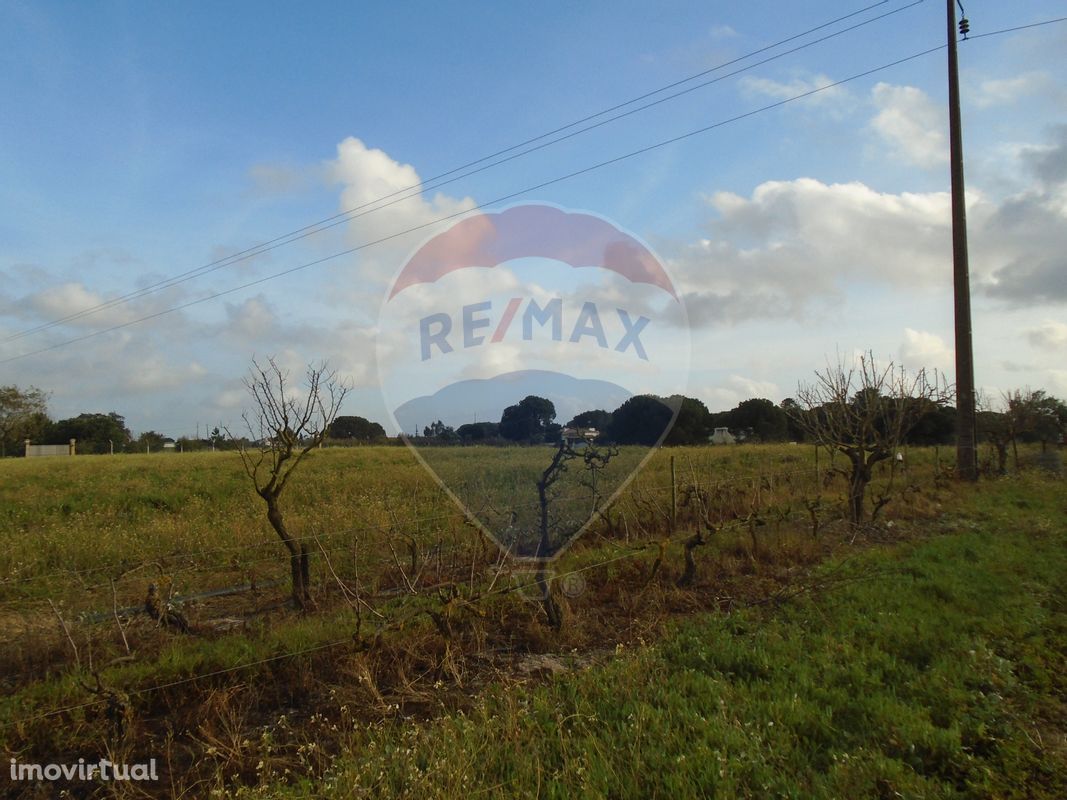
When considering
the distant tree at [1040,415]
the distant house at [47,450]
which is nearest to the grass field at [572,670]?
the distant tree at [1040,415]

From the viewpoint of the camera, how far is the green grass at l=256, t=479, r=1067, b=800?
3.00 m

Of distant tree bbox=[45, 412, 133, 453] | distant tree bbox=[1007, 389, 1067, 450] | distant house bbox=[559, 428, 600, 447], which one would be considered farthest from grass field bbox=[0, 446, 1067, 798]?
distant tree bbox=[45, 412, 133, 453]

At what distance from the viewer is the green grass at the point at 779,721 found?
9.86 ft

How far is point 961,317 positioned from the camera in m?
16.1

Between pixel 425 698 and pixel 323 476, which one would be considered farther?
pixel 323 476

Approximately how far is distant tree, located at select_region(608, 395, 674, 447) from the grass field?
1.06 metres

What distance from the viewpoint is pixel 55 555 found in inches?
343

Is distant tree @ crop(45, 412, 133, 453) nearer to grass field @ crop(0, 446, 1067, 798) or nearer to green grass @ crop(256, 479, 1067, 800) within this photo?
grass field @ crop(0, 446, 1067, 798)

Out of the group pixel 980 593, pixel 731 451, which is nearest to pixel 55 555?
pixel 980 593

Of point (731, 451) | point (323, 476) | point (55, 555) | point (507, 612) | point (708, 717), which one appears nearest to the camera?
point (708, 717)

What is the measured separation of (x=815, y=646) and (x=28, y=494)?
17.6 metres

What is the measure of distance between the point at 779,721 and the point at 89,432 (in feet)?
218

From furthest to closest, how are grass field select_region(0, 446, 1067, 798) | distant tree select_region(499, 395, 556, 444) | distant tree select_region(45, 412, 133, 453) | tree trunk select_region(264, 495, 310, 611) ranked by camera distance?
distant tree select_region(45, 412, 133, 453) < distant tree select_region(499, 395, 556, 444) < tree trunk select_region(264, 495, 310, 611) < grass field select_region(0, 446, 1067, 798)

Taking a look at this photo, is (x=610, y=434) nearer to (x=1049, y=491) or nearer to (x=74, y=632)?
(x=74, y=632)
